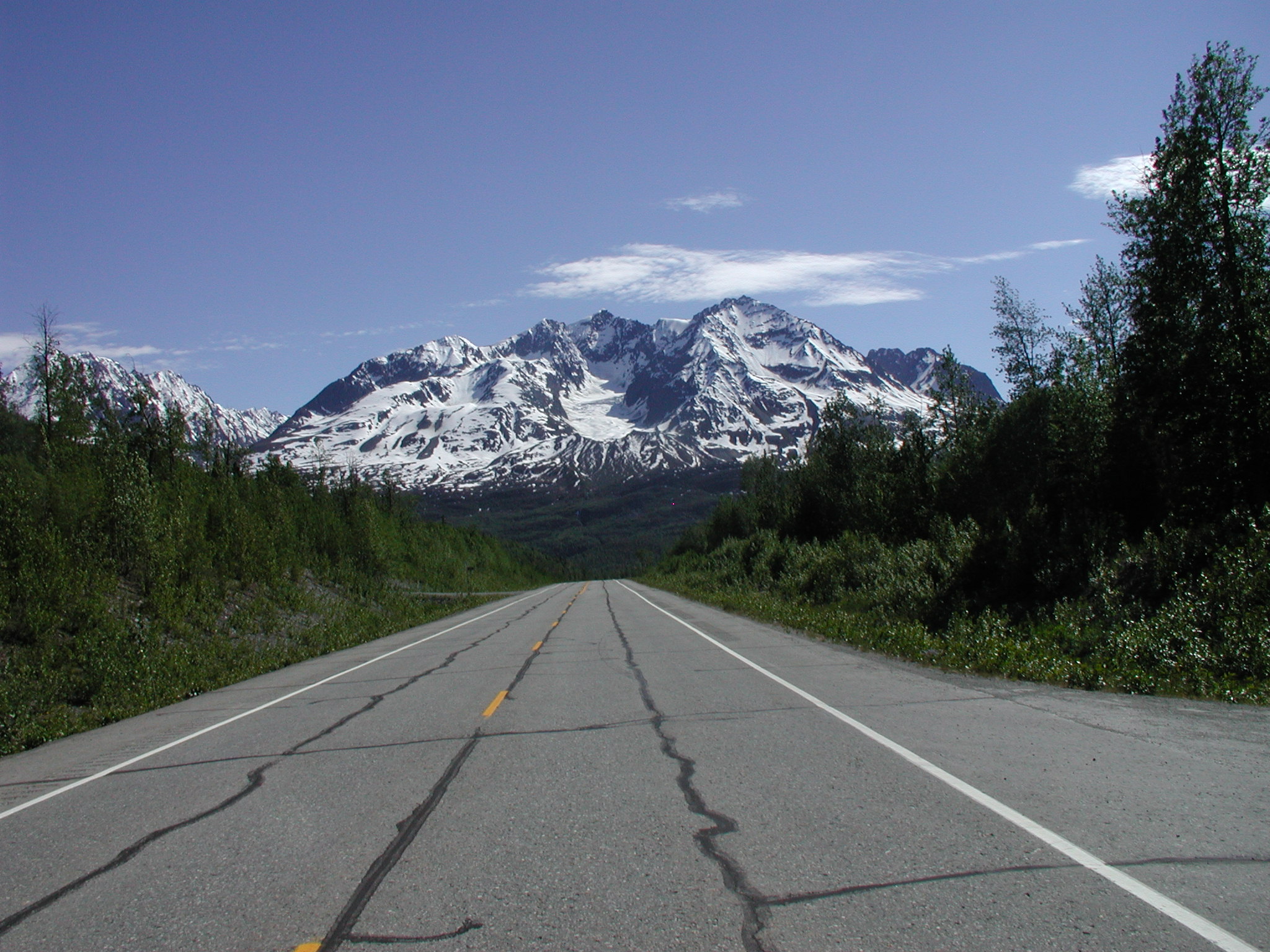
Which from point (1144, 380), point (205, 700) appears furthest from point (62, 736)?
point (1144, 380)

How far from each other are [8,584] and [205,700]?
16.0 ft

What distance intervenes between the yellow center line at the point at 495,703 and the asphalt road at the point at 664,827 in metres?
0.06

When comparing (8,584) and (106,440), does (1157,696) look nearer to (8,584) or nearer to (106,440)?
(8,584)

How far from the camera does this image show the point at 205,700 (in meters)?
12.2

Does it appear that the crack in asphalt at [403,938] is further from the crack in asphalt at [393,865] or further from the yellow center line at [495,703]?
the yellow center line at [495,703]

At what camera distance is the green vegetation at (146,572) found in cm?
1257

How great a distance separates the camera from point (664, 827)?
4.86m

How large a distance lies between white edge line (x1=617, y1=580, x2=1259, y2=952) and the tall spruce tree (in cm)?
1556

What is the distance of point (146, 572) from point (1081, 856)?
20.0 meters

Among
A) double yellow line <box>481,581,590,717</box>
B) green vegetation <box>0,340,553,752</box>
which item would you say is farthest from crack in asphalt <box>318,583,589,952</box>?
green vegetation <box>0,340,553,752</box>

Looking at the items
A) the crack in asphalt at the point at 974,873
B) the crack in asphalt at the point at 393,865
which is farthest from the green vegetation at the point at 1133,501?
the crack in asphalt at the point at 393,865

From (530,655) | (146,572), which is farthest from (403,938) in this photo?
(146,572)

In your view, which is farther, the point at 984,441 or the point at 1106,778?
the point at 984,441

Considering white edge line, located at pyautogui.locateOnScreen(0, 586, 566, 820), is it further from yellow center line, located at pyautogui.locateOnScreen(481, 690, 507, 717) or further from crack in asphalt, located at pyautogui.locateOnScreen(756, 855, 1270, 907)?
crack in asphalt, located at pyautogui.locateOnScreen(756, 855, 1270, 907)
